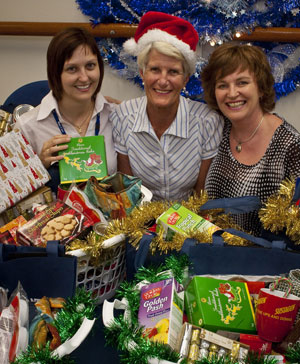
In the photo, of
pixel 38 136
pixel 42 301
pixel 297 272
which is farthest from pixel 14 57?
pixel 297 272

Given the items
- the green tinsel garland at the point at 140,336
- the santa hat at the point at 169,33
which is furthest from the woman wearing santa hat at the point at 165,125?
the green tinsel garland at the point at 140,336

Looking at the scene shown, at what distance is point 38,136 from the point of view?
1878mm

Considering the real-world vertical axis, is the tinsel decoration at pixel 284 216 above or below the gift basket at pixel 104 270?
above

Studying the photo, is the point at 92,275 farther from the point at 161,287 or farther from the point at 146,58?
the point at 146,58

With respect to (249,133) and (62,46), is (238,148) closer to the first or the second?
(249,133)

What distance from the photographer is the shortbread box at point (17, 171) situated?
1576 millimetres

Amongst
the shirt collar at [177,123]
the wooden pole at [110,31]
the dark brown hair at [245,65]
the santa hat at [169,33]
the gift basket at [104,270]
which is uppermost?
the wooden pole at [110,31]

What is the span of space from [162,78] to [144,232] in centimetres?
70

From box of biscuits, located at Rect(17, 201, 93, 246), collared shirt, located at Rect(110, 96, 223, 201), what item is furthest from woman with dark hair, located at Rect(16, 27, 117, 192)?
box of biscuits, located at Rect(17, 201, 93, 246)

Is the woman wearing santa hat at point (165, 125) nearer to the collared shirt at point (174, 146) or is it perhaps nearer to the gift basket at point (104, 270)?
the collared shirt at point (174, 146)

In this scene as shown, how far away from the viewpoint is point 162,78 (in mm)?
1728

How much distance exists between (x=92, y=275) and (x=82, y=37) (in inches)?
38.4

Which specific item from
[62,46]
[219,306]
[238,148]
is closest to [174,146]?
[238,148]

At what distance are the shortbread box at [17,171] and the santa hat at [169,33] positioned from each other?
0.61m
